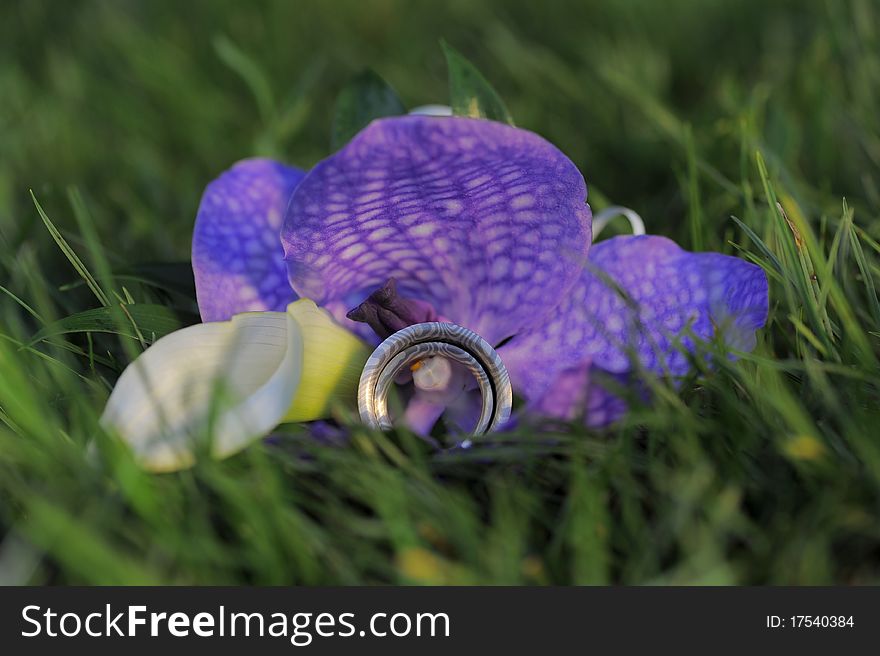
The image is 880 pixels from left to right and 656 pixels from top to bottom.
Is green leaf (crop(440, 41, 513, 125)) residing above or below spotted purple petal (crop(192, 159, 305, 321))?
above

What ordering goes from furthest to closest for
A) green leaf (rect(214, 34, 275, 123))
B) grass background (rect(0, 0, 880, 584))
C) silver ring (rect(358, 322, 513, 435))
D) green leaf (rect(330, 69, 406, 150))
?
green leaf (rect(214, 34, 275, 123))
green leaf (rect(330, 69, 406, 150))
silver ring (rect(358, 322, 513, 435))
grass background (rect(0, 0, 880, 584))

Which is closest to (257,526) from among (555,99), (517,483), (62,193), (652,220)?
(517,483)

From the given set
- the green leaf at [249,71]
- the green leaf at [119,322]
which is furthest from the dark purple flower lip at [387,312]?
the green leaf at [249,71]

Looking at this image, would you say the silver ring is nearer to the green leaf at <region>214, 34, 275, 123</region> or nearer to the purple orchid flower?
the purple orchid flower

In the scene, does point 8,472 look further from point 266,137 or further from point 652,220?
point 652,220

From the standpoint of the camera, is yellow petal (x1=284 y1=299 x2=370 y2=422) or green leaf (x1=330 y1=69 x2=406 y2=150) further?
green leaf (x1=330 y1=69 x2=406 y2=150)

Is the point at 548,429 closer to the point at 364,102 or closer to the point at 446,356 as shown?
the point at 446,356

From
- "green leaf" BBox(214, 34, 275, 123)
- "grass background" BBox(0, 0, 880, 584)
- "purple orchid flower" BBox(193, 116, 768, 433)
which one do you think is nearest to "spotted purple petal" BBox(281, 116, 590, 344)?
"purple orchid flower" BBox(193, 116, 768, 433)

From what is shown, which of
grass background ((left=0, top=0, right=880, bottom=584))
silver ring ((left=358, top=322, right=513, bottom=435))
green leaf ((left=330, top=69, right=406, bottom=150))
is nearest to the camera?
grass background ((left=0, top=0, right=880, bottom=584))

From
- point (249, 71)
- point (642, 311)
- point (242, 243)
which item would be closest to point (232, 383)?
point (242, 243)
